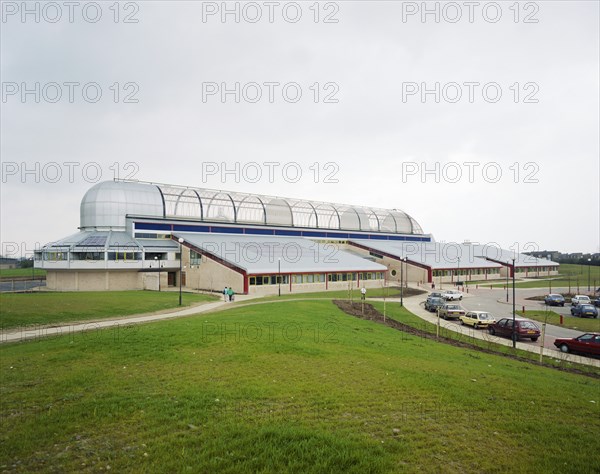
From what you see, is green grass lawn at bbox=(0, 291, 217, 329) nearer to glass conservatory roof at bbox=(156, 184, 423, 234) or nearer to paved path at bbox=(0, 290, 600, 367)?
paved path at bbox=(0, 290, 600, 367)

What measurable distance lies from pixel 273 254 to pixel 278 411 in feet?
143

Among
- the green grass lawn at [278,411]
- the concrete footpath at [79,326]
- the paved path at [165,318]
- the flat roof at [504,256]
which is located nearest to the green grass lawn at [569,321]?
the paved path at [165,318]

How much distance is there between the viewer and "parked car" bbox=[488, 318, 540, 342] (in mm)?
24281

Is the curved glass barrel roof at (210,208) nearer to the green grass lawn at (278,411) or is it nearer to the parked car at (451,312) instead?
the parked car at (451,312)

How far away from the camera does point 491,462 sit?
6.47m

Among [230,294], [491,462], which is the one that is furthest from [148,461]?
[230,294]

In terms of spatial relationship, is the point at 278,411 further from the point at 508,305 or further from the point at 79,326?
Result: the point at 508,305

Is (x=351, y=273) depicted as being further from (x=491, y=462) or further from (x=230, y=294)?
(x=491, y=462)

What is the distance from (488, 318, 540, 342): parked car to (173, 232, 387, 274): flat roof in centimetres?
2367

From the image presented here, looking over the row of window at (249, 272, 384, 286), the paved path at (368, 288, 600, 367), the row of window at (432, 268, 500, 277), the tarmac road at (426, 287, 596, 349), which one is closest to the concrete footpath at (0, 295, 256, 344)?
the row of window at (249, 272, 384, 286)

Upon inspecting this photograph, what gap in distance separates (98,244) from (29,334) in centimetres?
2883

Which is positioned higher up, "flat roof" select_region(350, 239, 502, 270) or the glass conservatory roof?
the glass conservatory roof

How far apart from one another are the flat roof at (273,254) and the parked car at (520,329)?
77.7 feet

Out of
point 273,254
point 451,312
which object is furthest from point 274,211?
point 451,312
